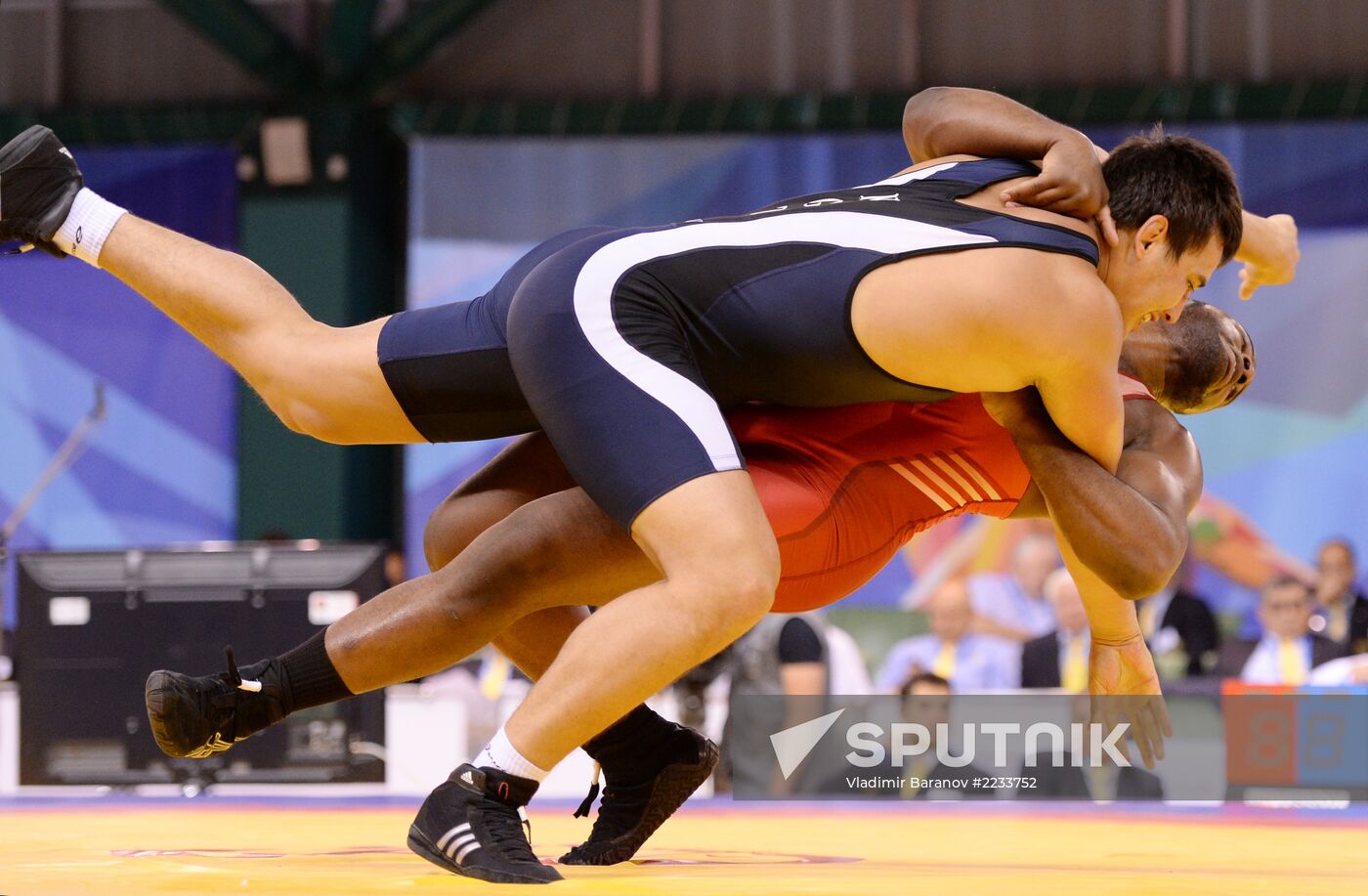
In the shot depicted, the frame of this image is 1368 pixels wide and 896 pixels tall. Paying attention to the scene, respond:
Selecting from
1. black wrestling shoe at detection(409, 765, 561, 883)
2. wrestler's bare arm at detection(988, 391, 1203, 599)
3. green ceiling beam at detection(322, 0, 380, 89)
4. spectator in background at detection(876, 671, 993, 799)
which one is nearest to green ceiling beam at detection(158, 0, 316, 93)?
green ceiling beam at detection(322, 0, 380, 89)

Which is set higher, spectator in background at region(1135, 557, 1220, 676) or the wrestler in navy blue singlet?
the wrestler in navy blue singlet

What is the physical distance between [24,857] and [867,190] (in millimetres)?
1650

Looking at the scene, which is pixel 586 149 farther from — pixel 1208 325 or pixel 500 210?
pixel 1208 325

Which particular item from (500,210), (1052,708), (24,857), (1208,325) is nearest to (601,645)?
(24,857)

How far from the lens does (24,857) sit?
2.40m

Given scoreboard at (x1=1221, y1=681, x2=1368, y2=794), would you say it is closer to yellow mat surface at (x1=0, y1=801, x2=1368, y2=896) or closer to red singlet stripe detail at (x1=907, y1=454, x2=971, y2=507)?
yellow mat surface at (x1=0, y1=801, x2=1368, y2=896)

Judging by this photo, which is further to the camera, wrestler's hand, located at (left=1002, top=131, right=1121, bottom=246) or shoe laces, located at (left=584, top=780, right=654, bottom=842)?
shoe laces, located at (left=584, top=780, right=654, bottom=842)

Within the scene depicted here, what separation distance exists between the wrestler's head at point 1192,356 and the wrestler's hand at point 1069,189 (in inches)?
22.7

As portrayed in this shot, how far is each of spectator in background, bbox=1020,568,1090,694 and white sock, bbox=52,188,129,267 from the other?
3794 mm

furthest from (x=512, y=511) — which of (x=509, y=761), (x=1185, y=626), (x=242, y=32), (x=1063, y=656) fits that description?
(x=242, y=32)

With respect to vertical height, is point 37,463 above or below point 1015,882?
above

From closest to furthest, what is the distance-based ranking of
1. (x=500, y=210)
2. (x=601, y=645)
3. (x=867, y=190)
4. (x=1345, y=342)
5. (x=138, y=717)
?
(x=601, y=645) < (x=867, y=190) < (x=138, y=717) < (x=1345, y=342) < (x=500, y=210)

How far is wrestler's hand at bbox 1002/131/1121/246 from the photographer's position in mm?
2186

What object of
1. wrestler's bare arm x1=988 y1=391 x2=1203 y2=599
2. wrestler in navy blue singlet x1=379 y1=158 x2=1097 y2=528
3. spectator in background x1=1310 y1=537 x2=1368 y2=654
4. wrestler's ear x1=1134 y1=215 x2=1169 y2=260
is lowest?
spectator in background x1=1310 y1=537 x2=1368 y2=654
